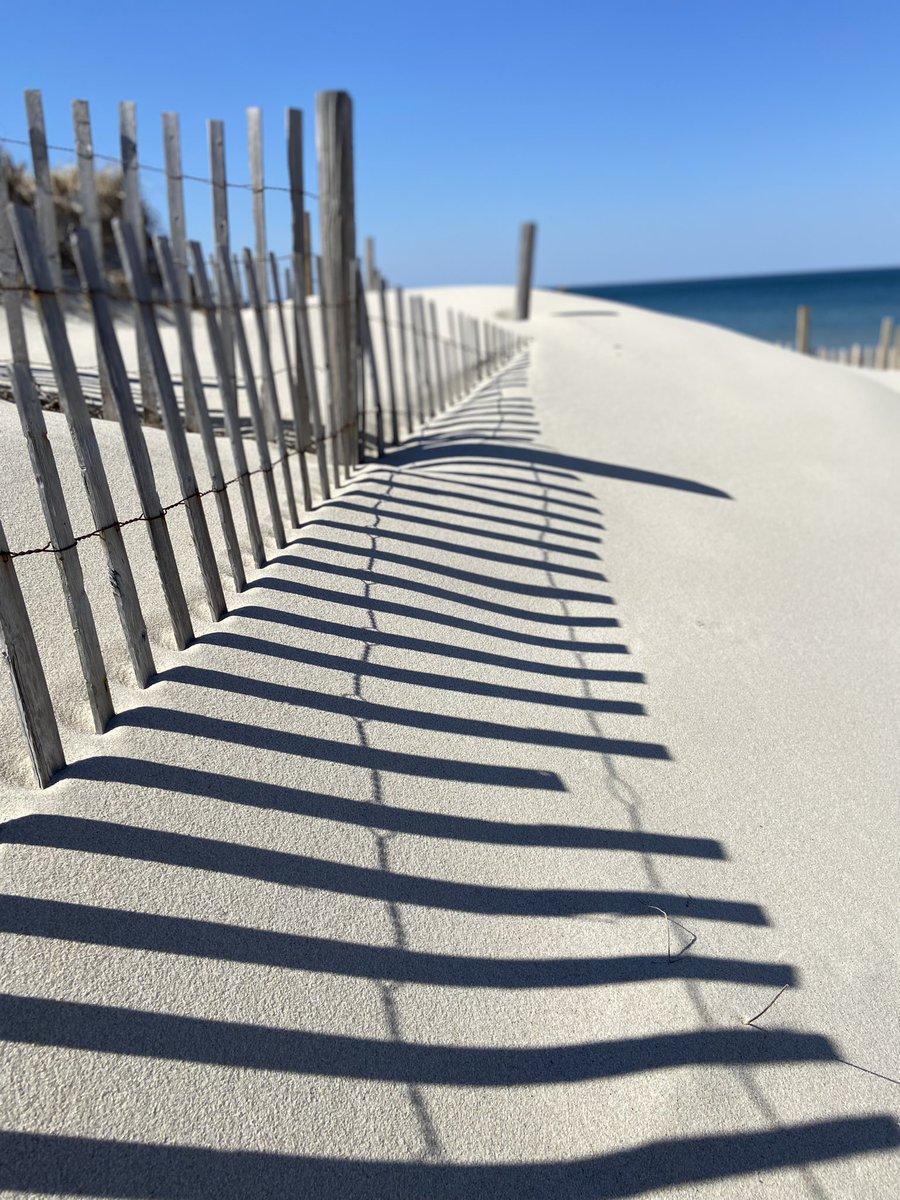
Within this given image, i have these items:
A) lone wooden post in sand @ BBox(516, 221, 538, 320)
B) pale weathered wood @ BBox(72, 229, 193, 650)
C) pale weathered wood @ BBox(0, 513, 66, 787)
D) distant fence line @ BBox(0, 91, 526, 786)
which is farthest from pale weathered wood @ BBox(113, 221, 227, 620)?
lone wooden post in sand @ BBox(516, 221, 538, 320)

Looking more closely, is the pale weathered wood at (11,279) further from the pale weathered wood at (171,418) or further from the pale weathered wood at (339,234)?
the pale weathered wood at (339,234)

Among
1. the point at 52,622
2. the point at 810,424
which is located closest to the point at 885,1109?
the point at 52,622

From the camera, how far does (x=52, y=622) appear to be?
275cm

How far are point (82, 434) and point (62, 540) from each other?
291 millimetres

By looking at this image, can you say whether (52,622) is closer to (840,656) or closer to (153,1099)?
(153,1099)

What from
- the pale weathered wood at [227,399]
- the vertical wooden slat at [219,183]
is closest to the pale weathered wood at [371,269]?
the vertical wooden slat at [219,183]

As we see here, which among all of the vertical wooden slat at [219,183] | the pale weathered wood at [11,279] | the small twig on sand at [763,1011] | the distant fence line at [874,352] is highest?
the vertical wooden slat at [219,183]

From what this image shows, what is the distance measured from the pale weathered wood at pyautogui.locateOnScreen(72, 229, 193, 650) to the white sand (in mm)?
210

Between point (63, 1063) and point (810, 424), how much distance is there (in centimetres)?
694

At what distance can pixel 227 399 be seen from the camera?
3316mm

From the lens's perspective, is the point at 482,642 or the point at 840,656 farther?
the point at 840,656

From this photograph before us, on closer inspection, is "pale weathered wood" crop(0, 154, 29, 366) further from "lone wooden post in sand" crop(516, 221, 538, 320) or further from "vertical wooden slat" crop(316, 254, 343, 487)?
"lone wooden post in sand" crop(516, 221, 538, 320)

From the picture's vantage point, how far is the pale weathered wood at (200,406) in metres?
3.06

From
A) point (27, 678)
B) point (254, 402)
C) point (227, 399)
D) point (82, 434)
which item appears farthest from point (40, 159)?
point (27, 678)
